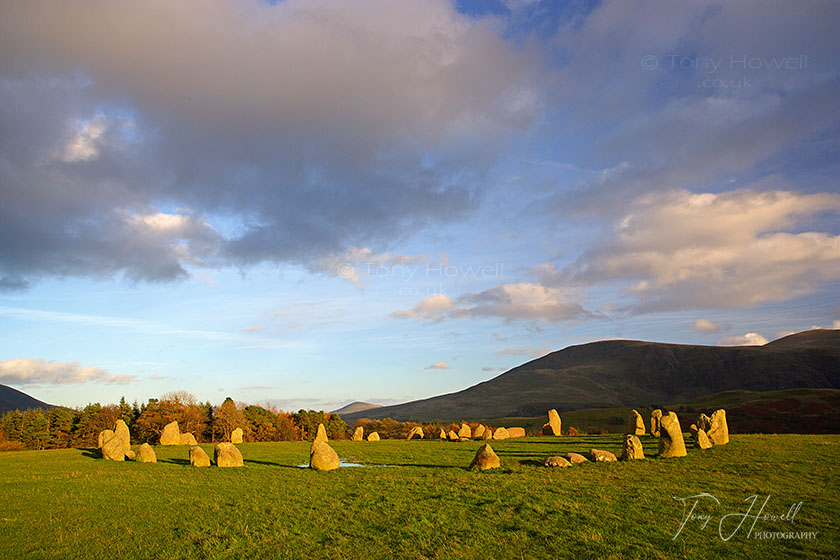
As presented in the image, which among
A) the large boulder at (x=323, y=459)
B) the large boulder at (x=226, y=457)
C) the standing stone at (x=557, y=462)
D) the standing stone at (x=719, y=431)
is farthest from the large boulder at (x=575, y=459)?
the large boulder at (x=226, y=457)

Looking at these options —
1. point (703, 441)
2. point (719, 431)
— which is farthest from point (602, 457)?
point (719, 431)

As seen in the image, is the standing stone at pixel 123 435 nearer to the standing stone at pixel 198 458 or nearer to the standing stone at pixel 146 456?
the standing stone at pixel 146 456

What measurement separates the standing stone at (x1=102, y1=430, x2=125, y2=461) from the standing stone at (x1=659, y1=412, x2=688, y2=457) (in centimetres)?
3075

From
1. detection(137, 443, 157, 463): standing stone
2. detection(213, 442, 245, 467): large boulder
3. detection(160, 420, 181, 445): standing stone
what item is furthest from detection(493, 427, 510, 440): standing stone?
detection(160, 420, 181, 445): standing stone

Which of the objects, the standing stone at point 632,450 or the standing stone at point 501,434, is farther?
the standing stone at point 501,434

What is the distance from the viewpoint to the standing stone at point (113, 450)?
91.6 ft

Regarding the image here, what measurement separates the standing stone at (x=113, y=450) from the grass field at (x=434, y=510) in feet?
20.8

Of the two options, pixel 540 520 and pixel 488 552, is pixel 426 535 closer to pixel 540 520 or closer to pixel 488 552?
pixel 488 552

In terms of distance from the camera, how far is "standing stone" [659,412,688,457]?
832 inches

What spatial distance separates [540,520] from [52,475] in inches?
923

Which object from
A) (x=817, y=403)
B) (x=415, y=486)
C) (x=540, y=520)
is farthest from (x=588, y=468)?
(x=817, y=403)

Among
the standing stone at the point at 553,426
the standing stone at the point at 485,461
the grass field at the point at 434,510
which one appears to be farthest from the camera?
the standing stone at the point at 553,426

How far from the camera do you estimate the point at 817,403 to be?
68.1 metres

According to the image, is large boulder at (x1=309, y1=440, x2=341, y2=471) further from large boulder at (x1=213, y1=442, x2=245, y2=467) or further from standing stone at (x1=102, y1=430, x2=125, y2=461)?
standing stone at (x1=102, y1=430, x2=125, y2=461)
